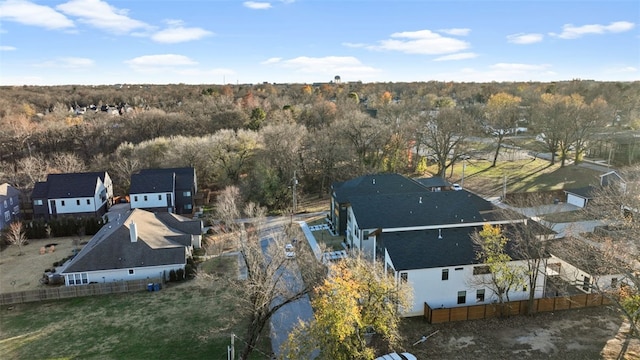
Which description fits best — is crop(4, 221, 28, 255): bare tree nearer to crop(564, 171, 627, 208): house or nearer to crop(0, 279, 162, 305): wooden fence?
crop(0, 279, 162, 305): wooden fence

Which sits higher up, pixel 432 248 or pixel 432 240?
pixel 432 240

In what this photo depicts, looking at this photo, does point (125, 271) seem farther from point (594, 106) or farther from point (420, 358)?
point (594, 106)

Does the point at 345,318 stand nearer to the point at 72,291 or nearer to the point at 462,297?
the point at 462,297

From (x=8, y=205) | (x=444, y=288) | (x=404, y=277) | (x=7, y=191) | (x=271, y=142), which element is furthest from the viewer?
(x=271, y=142)

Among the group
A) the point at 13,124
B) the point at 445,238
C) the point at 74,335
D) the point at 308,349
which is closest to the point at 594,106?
the point at 445,238

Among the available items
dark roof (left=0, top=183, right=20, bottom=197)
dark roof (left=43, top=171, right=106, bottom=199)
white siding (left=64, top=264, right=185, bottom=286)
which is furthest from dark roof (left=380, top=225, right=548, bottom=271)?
dark roof (left=0, top=183, right=20, bottom=197)

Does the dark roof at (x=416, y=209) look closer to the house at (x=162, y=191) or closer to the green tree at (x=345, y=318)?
the green tree at (x=345, y=318)

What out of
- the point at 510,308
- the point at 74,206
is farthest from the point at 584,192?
the point at 74,206
